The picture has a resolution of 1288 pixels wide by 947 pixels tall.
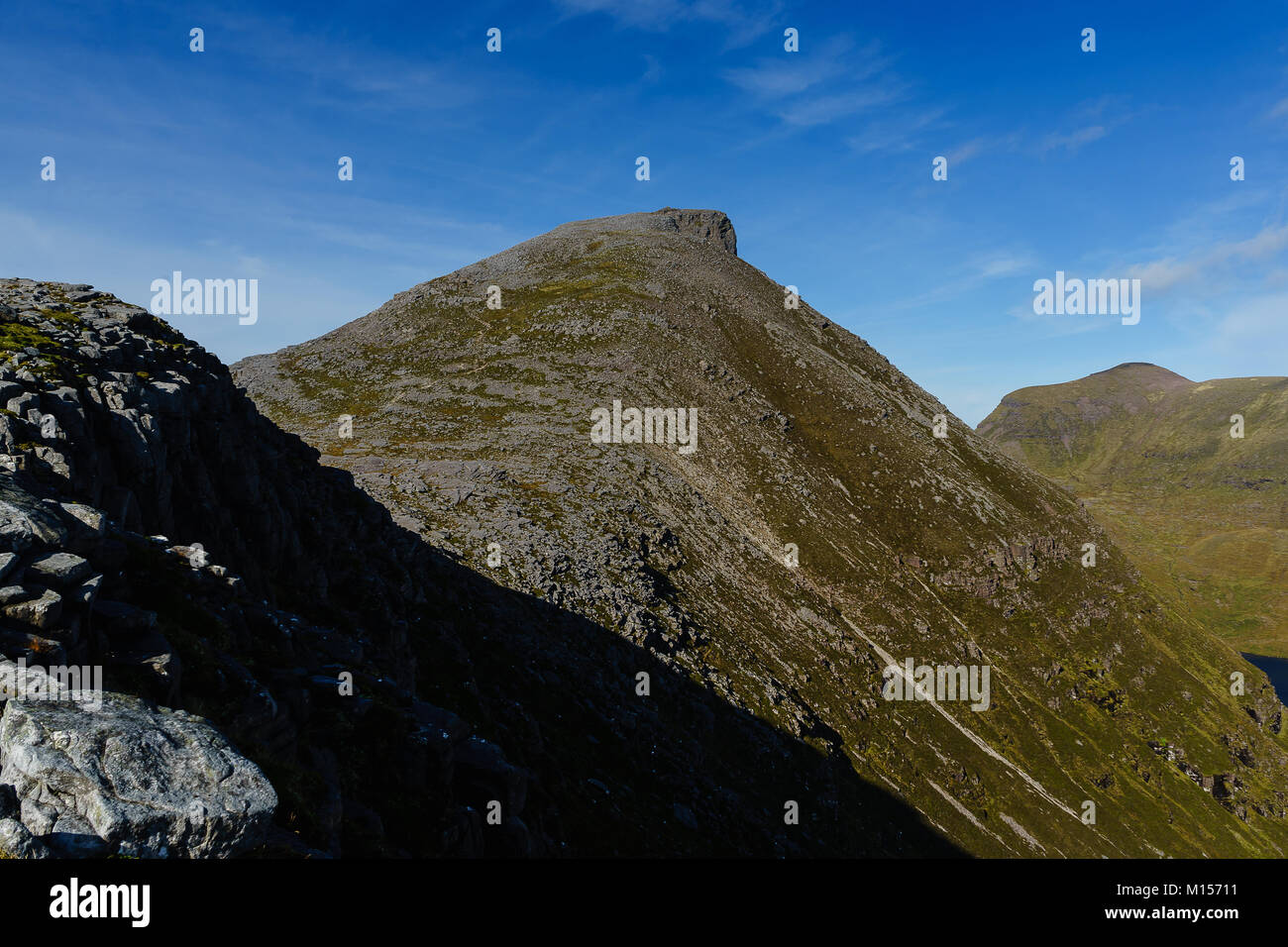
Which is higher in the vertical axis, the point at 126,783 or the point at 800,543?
the point at 126,783

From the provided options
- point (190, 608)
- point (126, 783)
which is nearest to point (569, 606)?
point (190, 608)

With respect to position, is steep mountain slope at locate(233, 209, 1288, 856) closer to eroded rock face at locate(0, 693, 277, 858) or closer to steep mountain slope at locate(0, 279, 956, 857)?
steep mountain slope at locate(0, 279, 956, 857)

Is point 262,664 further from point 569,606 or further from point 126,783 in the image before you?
point 569,606

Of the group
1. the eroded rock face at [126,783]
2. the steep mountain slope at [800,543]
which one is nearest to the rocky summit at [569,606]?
the eroded rock face at [126,783]

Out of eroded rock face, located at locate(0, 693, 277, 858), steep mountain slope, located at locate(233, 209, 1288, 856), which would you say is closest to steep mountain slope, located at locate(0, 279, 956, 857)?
eroded rock face, located at locate(0, 693, 277, 858)

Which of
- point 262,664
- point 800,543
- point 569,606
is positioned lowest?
point 569,606
